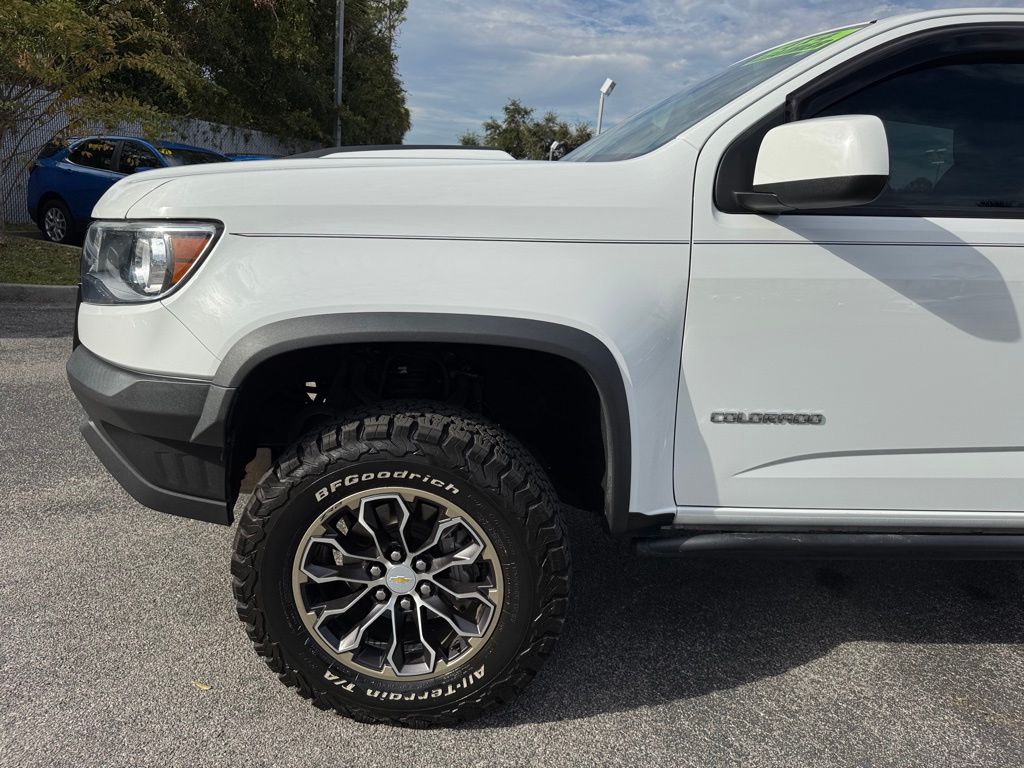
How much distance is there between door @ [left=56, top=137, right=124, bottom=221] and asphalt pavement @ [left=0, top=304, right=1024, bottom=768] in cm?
773

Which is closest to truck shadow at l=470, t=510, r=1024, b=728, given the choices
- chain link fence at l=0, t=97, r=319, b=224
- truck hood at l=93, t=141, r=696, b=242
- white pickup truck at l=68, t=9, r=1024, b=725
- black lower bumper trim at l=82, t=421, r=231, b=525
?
white pickup truck at l=68, t=9, r=1024, b=725

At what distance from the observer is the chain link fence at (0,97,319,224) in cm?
938

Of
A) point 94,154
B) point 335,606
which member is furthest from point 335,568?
point 94,154

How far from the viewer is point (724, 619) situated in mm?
→ 2561

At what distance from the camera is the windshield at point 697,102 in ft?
6.67

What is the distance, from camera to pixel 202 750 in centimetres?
186

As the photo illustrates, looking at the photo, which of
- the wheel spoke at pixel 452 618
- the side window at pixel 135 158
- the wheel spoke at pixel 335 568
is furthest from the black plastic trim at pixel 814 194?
the side window at pixel 135 158

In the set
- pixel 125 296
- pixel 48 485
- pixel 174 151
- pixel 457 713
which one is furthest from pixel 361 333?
pixel 174 151

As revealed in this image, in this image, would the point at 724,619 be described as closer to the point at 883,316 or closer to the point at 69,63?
the point at 883,316

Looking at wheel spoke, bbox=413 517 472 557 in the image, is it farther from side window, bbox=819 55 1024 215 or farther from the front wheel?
side window, bbox=819 55 1024 215

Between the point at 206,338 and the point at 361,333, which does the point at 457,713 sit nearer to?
the point at 361,333

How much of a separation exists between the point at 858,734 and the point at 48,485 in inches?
131

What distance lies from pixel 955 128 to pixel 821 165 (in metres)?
0.61

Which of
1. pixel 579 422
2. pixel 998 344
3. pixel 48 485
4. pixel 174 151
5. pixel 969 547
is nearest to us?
pixel 998 344
